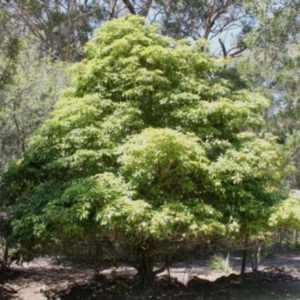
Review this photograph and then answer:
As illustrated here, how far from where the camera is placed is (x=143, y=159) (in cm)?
637

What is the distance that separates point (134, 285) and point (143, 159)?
3388mm

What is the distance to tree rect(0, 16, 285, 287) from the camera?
6.34 meters

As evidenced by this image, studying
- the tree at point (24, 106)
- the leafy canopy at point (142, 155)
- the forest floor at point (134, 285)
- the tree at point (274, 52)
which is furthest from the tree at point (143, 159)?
the tree at point (274, 52)

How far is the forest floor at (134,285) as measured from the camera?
834 cm

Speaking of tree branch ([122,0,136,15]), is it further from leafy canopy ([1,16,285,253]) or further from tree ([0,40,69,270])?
leafy canopy ([1,16,285,253])

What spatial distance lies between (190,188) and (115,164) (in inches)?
54.3

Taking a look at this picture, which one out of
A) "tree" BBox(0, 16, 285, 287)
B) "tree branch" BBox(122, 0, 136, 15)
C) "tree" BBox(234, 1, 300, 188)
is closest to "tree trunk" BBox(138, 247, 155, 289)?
"tree" BBox(0, 16, 285, 287)

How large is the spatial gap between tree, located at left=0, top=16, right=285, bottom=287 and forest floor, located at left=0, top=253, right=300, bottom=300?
2.60ft

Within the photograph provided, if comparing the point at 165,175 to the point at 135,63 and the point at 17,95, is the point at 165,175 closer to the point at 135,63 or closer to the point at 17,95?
the point at 135,63

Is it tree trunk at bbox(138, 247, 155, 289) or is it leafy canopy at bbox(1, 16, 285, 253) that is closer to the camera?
leafy canopy at bbox(1, 16, 285, 253)

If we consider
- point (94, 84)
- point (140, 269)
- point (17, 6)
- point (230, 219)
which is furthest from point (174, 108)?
point (17, 6)

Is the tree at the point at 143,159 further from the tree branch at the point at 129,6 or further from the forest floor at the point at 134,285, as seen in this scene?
the tree branch at the point at 129,6

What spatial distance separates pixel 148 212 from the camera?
20.6 feet

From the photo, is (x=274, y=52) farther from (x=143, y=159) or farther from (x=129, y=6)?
(x=143, y=159)
